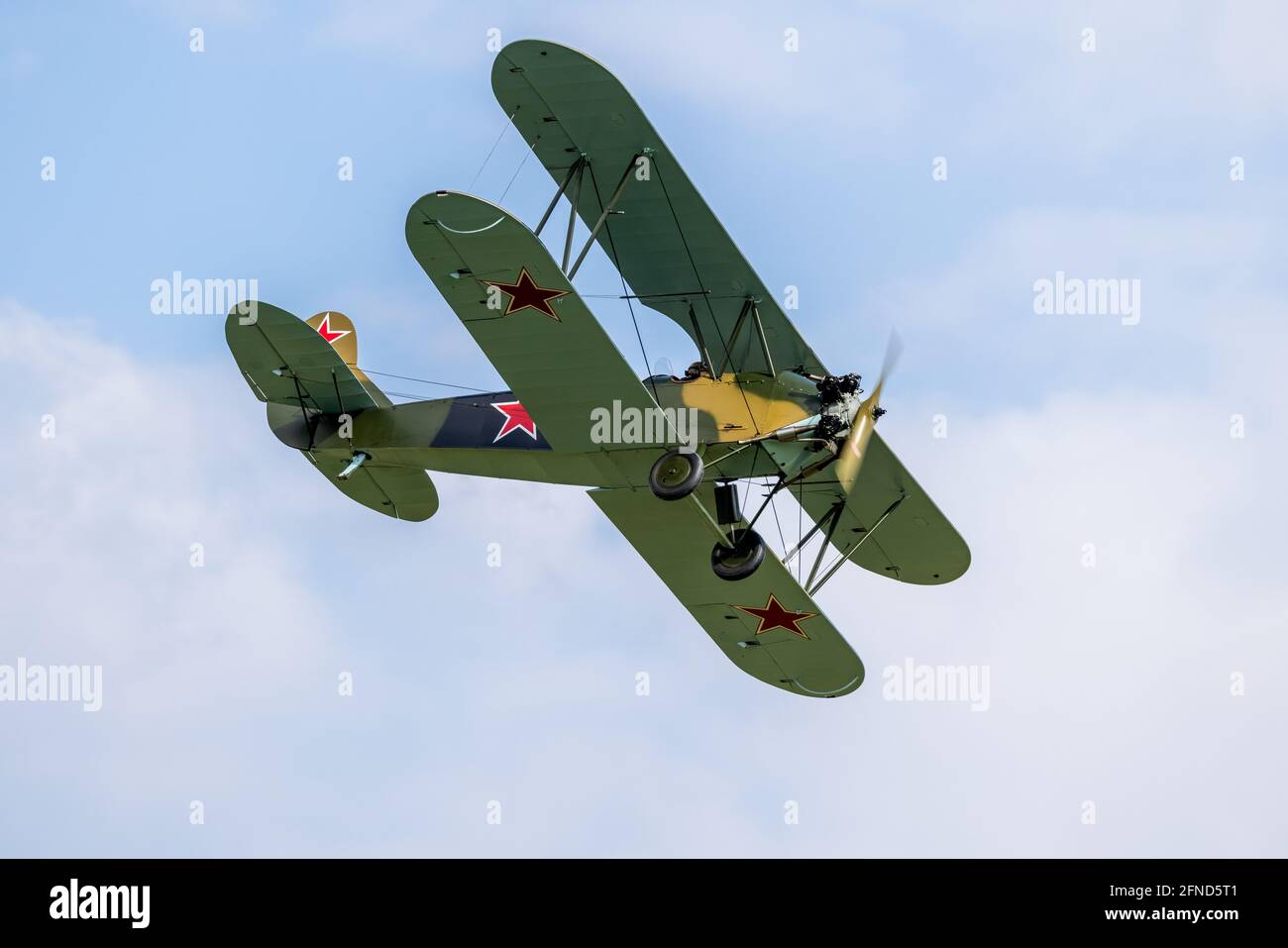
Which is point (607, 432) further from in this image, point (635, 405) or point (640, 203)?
point (640, 203)

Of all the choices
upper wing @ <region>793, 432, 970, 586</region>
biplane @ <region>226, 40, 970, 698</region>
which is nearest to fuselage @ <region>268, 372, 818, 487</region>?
biplane @ <region>226, 40, 970, 698</region>

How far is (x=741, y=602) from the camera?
60.7 feet

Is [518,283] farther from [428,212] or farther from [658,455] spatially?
[658,455]

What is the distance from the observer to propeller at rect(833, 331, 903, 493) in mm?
17031

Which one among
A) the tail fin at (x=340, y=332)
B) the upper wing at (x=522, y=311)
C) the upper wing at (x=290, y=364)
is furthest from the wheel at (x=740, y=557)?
the tail fin at (x=340, y=332)

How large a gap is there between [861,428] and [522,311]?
3.07 m

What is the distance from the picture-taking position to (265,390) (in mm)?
17688

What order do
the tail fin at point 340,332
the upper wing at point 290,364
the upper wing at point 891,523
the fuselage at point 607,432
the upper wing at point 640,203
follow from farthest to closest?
the tail fin at point 340,332, the upper wing at point 891,523, the upper wing at point 290,364, the fuselage at point 607,432, the upper wing at point 640,203

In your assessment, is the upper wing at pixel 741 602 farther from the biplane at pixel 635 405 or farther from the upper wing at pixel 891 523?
the upper wing at pixel 891 523

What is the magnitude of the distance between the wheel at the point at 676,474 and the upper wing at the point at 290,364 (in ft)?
9.56

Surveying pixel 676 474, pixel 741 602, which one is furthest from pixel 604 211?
pixel 741 602

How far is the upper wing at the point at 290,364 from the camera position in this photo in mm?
17125

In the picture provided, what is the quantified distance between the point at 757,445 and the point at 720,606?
2.03 m
